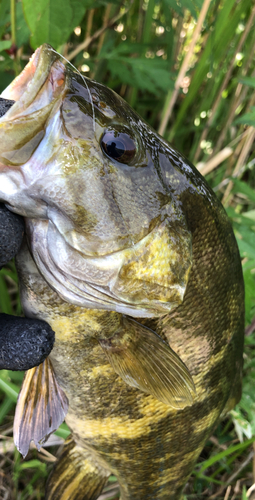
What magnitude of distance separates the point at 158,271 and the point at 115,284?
0.08 meters

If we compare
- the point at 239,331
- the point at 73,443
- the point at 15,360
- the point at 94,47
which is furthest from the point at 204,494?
the point at 94,47

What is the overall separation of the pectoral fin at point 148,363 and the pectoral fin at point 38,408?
163 millimetres

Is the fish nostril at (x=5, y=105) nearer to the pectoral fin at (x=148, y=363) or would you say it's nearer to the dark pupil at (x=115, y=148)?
the dark pupil at (x=115, y=148)

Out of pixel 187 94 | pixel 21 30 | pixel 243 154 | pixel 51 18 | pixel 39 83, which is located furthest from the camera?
pixel 243 154

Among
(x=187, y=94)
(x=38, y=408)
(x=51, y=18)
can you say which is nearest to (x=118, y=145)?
(x=51, y=18)

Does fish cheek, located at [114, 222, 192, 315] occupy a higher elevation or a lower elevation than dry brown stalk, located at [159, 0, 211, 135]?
lower

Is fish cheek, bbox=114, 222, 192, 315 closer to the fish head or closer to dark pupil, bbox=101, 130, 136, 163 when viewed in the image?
the fish head

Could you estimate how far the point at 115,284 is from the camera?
60 centimetres

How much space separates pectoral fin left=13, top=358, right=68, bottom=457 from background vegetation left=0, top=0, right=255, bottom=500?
1.15 ft

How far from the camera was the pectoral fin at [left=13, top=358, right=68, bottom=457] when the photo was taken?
0.75 metres

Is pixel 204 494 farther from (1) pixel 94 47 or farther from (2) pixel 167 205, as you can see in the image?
(1) pixel 94 47

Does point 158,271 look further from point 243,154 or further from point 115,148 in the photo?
point 243,154

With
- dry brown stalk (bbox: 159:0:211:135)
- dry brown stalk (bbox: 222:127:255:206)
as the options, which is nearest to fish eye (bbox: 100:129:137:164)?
dry brown stalk (bbox: 159:0:211:135)

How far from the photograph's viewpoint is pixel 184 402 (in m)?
0.70
